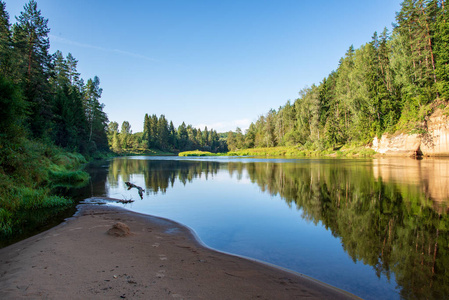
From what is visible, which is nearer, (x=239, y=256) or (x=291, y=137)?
(x=239, y=256)

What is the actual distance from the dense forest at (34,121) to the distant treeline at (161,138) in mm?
51413

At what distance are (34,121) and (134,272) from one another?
31157 mm

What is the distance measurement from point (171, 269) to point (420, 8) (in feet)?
217

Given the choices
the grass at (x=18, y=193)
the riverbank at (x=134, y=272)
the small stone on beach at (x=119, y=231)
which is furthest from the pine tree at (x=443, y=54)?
the grass at (x=18, y=193)

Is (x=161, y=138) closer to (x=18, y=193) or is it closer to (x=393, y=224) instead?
(x=18, y=193)

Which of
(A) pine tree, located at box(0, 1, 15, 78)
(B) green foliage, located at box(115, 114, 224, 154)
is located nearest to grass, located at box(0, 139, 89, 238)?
(A) pine tree, located at box(0, 1, 15, 78)

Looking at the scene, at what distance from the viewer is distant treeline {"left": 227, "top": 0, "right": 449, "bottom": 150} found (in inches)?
1724

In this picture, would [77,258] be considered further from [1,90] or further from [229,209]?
[1,90]

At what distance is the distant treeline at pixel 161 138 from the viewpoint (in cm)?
12694

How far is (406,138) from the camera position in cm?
4600

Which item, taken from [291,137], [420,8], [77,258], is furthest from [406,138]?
[77,258]

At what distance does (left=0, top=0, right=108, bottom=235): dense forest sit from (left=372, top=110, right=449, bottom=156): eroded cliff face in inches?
2026

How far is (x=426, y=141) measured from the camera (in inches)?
1683

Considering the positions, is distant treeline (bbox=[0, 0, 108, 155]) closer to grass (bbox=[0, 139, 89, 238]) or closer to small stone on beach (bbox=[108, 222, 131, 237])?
grass (bbox=[0, 139, 89, 238])
